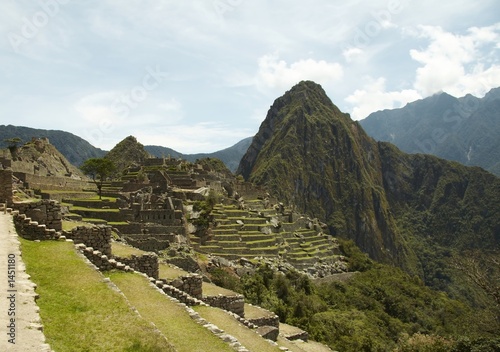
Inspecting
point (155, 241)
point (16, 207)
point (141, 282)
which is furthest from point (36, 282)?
point (155, 241)

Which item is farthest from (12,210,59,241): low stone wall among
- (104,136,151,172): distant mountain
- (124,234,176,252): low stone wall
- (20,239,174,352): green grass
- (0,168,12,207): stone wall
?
(104,136,151,172): distant mountain

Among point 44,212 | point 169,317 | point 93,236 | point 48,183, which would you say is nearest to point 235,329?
point 169,317

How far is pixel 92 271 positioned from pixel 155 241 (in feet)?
69.6

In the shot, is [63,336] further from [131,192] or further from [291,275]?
[131,192]

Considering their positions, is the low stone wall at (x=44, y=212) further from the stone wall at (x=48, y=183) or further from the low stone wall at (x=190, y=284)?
the stone wall at (x=48, y=183)

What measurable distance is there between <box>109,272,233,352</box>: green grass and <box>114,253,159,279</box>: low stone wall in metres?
1.81

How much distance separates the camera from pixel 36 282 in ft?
23.6

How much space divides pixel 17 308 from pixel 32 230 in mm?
4407

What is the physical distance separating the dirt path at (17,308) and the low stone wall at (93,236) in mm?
2543

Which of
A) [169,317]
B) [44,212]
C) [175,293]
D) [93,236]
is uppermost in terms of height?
[44,212]

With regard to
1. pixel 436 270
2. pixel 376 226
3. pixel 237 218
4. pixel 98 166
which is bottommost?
pixel 436 270

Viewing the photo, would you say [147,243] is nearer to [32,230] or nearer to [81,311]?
[32,230]

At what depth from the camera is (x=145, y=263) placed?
37.8 feet

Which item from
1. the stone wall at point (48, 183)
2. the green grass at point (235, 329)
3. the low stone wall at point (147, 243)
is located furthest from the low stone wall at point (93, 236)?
the stone wall at point (48, 183)
